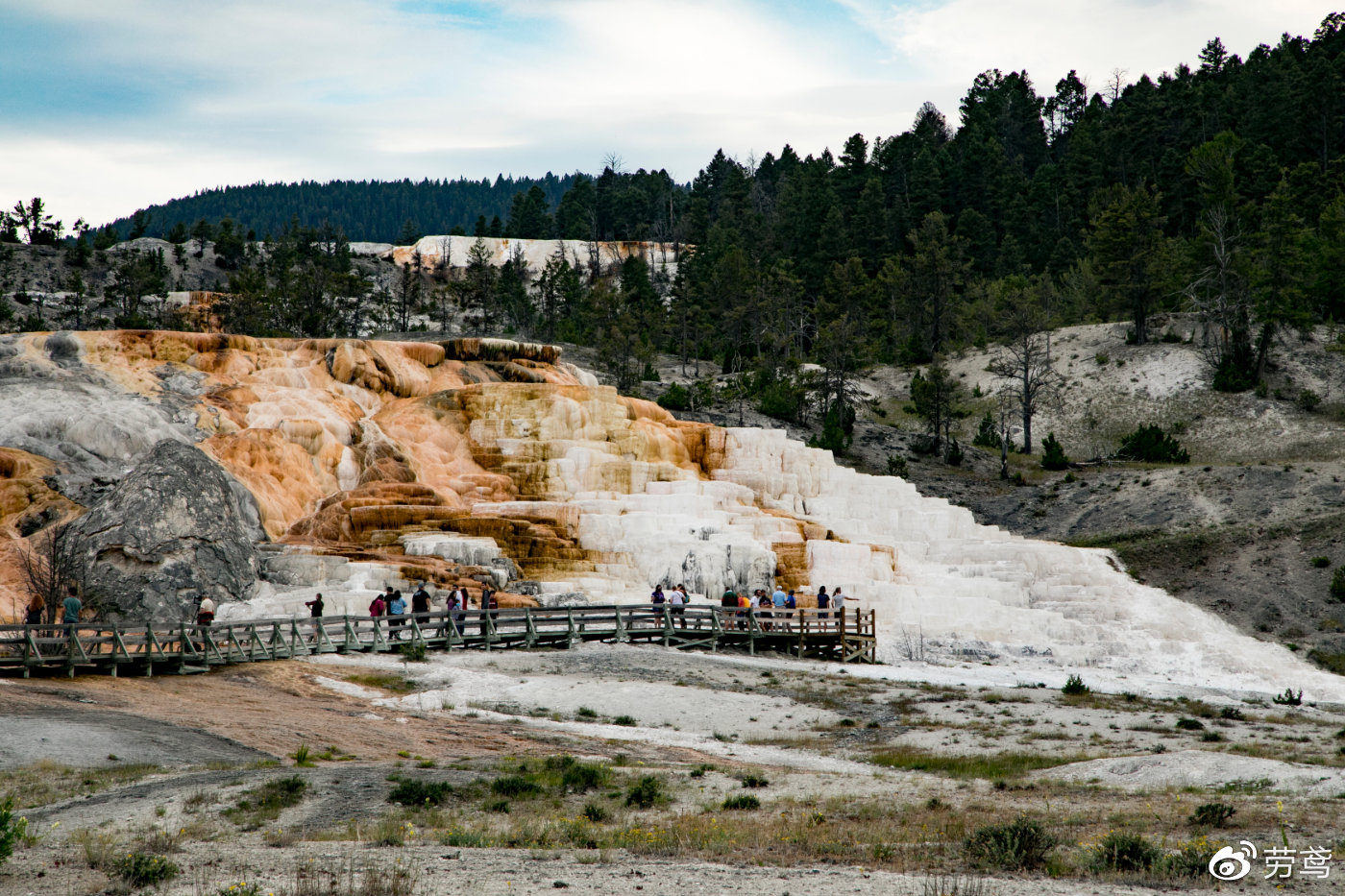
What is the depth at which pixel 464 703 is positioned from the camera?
2219 cm

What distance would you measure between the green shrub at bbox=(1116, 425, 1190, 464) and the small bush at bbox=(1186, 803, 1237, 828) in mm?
48526

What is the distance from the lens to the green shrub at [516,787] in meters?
14.0

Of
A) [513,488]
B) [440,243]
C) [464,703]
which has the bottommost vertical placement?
[464,703]

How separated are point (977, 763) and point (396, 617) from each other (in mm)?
15153

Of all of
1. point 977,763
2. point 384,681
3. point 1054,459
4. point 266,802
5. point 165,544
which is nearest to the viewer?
point 266,802

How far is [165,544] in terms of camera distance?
104ft

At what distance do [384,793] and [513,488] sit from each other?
28.5m

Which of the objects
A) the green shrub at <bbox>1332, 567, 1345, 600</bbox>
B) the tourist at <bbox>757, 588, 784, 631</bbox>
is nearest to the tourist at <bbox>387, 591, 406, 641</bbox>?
the tourist at <bbox>757, 588, 784, 631</bbox>

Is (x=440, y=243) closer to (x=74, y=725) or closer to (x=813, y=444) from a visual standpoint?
(x=813, y=444)

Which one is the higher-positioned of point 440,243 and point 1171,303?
point 440,243

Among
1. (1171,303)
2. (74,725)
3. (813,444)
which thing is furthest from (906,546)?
(1171,303)

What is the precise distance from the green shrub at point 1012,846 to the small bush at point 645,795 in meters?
4.02

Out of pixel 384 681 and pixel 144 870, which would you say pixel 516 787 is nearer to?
pixel 144 870

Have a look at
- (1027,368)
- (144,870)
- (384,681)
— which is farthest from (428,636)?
(1027,368)
